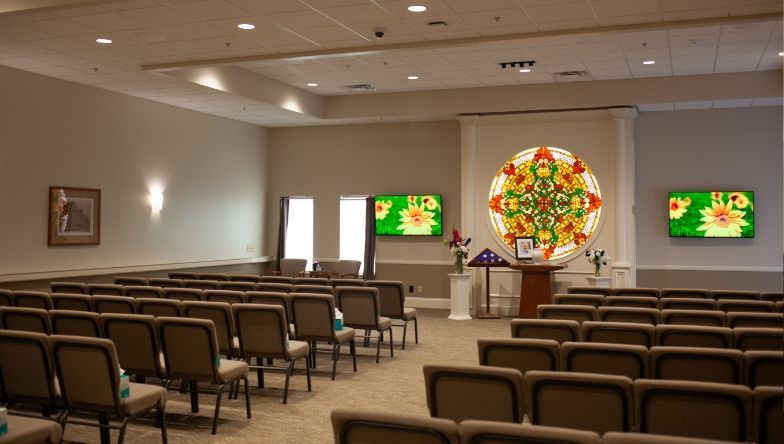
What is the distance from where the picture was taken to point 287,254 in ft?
48.6

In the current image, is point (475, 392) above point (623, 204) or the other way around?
the other way around

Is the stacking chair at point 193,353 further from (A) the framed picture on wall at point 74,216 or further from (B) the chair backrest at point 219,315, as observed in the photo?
(A) the framed picture on wall at point 74,216

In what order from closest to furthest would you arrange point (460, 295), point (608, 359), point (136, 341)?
point (608, 359) < point (136, 341) < point (460, 295)

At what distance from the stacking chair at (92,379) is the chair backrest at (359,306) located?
140 inches

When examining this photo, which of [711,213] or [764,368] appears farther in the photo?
[711,213]

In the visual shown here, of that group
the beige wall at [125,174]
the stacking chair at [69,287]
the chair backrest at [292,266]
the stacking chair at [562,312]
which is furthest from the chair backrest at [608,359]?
the chair backrest at [292,266]

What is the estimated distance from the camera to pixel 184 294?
24.8ft

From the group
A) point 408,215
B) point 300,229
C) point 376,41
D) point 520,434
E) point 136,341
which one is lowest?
point 136,341

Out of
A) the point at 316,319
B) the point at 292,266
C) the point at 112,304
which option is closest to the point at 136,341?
the point at 112,304

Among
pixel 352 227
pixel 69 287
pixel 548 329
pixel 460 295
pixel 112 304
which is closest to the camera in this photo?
pixel 548 329

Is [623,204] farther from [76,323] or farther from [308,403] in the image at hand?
[76,323]

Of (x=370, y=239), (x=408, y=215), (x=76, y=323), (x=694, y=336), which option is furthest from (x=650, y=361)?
(x=370, y=239)

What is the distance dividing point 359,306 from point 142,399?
3645 millimetres

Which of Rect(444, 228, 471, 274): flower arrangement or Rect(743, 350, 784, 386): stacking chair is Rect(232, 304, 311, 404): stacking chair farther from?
Rect(444, 228, 471, 274): flower arrangement
